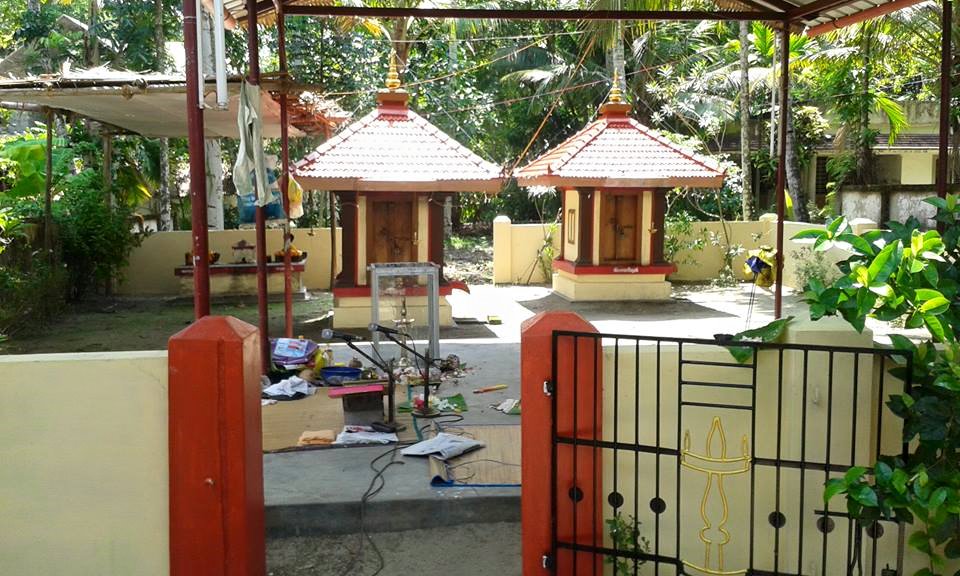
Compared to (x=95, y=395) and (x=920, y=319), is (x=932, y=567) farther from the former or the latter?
(x=95, y=395)

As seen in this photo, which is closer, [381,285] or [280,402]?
[280,402]

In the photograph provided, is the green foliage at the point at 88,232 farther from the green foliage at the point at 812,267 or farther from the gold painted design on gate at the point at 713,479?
the gold painted design on gate at the point at 713,479

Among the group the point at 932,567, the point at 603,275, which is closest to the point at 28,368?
the point at 932,567

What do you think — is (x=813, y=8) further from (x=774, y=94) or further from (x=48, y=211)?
(x=774, y=94)

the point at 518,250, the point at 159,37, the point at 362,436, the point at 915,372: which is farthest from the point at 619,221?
the point at 915,372

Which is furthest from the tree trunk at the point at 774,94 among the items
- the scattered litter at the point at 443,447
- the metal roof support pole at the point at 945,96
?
the scattered litter at the point at 443,447

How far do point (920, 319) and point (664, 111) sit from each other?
22.4 meters

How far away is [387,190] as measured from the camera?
12.5m

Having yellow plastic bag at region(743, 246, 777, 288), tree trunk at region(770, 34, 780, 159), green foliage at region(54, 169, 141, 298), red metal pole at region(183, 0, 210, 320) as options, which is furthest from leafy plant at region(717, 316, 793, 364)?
tree trunk at region(770, 34, 780, 159)

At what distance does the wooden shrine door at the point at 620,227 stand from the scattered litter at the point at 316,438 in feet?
32.1

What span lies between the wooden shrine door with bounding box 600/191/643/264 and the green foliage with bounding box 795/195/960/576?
1205 centimetres

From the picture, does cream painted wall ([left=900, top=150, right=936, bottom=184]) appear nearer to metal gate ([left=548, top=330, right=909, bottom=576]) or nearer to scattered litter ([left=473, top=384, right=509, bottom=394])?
scattered litter ([left=473, top=384, right=509, bottom=394])

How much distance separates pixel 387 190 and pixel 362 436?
249 inches

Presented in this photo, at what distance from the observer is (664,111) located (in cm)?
2497
